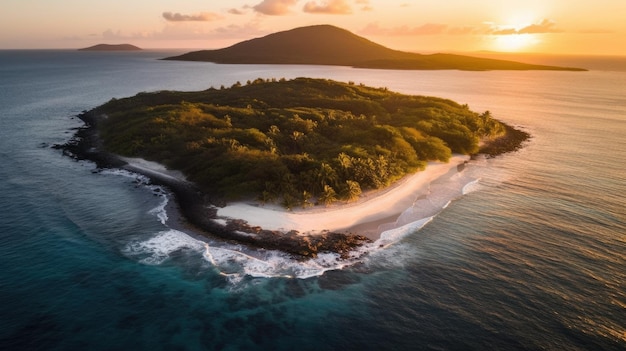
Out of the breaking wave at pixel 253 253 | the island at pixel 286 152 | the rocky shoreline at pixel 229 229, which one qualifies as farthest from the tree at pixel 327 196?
the breaking wave at pixel 253 253

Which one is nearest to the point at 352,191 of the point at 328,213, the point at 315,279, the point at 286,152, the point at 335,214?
the point at 335,214

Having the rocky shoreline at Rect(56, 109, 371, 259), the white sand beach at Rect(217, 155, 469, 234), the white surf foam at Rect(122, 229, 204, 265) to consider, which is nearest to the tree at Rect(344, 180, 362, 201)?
the white sand beach at Rect(217, 155, 469, 234)

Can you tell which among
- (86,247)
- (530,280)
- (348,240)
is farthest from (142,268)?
(530,280)

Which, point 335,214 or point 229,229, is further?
point 335,214

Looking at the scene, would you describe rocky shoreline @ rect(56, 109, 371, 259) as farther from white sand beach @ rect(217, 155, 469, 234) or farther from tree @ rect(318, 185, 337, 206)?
tree @ rect(318, 185, 337, 206)

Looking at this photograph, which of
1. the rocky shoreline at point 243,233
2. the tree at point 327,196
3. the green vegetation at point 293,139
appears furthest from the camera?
the green vegetation at point 293,139

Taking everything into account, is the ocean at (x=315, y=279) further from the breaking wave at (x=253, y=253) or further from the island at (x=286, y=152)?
the island at (x=286, y=152)

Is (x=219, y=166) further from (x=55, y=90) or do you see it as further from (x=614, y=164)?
(x=55, y=90)

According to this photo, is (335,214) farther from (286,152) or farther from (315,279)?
(286,152)
